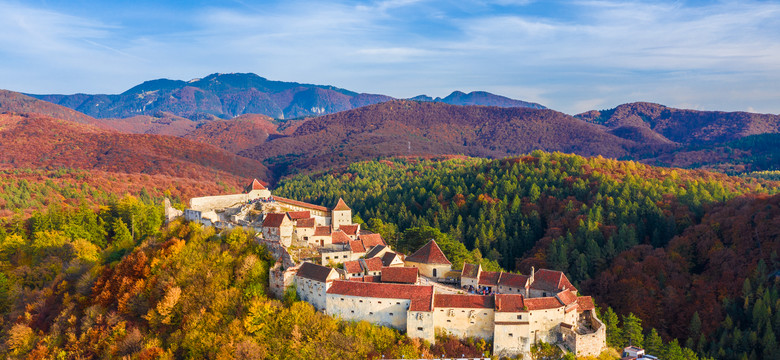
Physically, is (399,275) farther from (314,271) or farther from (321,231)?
(321,231)

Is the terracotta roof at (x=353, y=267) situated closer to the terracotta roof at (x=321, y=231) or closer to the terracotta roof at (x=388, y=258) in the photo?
the terracotta roof at (x=388, y=258)

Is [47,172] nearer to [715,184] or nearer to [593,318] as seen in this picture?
[593,318]

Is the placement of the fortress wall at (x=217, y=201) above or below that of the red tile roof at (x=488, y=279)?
above

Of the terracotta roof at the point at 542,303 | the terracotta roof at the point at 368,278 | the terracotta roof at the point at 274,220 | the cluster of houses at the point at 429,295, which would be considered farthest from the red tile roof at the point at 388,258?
the terracotta roof at the point at 542,303

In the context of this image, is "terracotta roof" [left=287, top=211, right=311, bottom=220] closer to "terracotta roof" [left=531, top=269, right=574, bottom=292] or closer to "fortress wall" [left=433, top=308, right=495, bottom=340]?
"fortress wall" [left=433, top=308, right=495, bottom=340]

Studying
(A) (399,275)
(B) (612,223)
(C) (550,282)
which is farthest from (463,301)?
(B) (612,223)

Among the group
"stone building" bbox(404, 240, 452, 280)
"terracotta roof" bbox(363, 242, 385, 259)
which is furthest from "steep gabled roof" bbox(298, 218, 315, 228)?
"stone building" bbox(404, 240, 452, 280)
